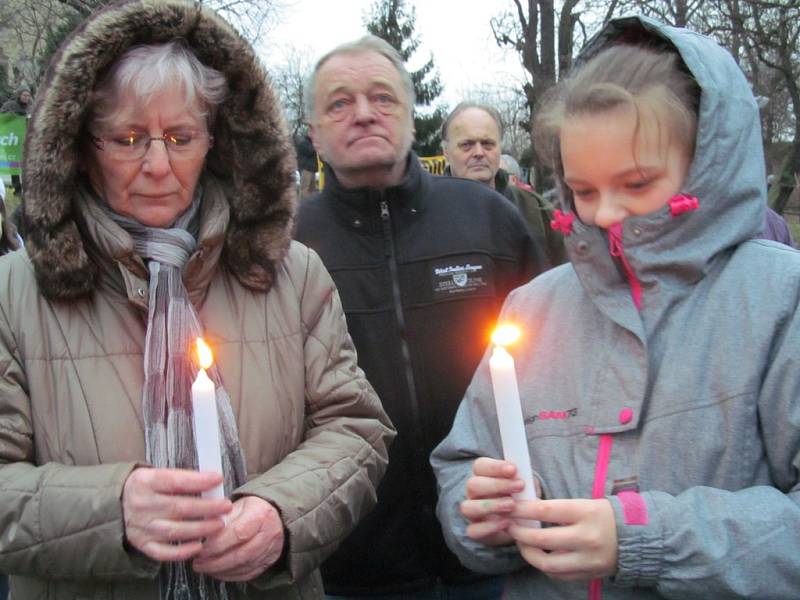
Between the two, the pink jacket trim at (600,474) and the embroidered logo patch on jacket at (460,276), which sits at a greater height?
the embroidered logo patch on jacket at (460,276)

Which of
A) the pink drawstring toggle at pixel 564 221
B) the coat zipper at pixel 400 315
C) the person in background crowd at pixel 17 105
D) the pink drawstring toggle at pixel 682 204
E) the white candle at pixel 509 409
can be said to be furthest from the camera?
the person in background crowd at pixel 17 105

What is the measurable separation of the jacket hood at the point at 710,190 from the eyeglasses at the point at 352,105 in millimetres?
1383

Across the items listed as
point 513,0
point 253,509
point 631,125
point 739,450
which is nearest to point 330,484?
point 253,509

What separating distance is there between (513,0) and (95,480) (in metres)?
18.1

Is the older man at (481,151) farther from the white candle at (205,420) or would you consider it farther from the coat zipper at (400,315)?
the white candle at (205,420)

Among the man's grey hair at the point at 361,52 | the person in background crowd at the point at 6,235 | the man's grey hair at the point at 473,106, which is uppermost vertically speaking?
the man's grey hair at the point at 473,106

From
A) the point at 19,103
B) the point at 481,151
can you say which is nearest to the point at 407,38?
the point at 19,103

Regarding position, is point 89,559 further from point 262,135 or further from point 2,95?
point 2,95

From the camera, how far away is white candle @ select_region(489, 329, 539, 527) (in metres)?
1.31

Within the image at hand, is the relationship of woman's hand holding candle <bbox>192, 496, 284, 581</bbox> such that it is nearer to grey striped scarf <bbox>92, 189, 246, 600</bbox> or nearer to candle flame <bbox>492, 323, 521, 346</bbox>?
grey striped scarf <bbox>92, 189, 246, 600</bbox>

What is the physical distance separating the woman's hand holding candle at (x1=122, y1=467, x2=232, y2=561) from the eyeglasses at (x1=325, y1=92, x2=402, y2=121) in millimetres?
1662

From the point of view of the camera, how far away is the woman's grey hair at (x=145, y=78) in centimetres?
196

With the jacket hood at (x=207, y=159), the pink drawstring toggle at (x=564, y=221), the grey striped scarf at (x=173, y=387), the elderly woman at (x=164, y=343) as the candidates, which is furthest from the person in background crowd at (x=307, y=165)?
the pink drawstring toggle at (x=564, y=221)

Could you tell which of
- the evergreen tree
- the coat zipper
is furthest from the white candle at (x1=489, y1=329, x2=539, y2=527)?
the evergreen tree
